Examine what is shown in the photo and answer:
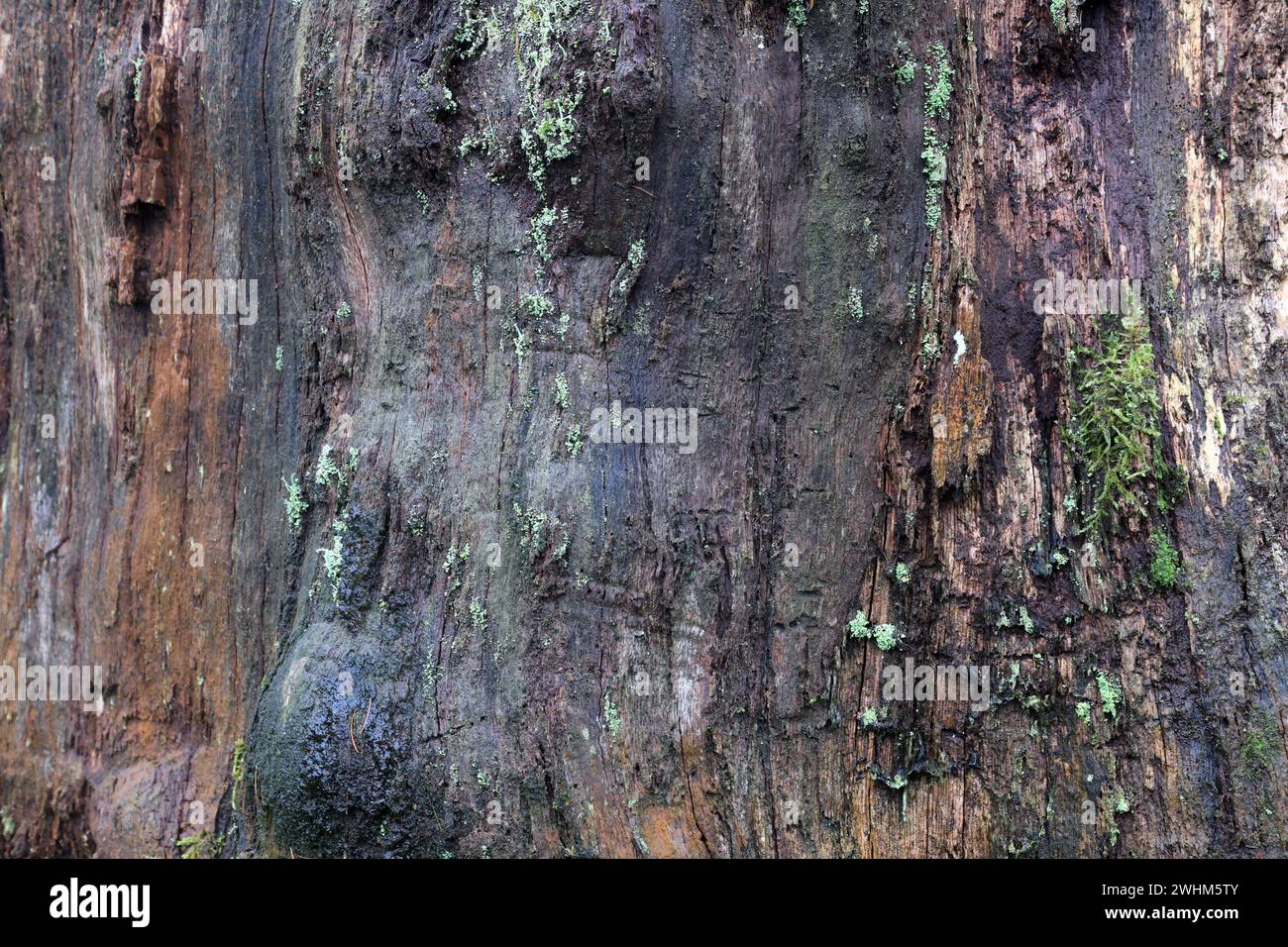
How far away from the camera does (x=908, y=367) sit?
4.02 meters

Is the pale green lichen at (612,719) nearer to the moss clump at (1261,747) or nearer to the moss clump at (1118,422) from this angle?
the moss clump at (1118,422)

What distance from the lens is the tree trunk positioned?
3814mm

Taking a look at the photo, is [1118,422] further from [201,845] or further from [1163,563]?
[201,845]

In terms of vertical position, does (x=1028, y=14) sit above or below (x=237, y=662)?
above

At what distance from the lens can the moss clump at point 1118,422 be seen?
3.84m

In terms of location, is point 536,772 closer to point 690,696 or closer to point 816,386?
point 690,696

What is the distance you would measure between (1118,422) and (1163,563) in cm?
58

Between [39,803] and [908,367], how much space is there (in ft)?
18.8

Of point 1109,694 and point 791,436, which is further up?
point 791,436

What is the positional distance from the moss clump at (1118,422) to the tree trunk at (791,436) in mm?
16

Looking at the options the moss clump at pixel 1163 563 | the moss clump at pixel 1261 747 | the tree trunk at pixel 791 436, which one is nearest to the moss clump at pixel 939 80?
the tree trunk at pixel 791 436

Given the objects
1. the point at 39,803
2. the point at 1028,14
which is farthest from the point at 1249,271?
the point at 39,803

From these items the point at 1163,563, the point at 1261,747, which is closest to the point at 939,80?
the point at 1163,563

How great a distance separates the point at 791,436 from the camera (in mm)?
4168
